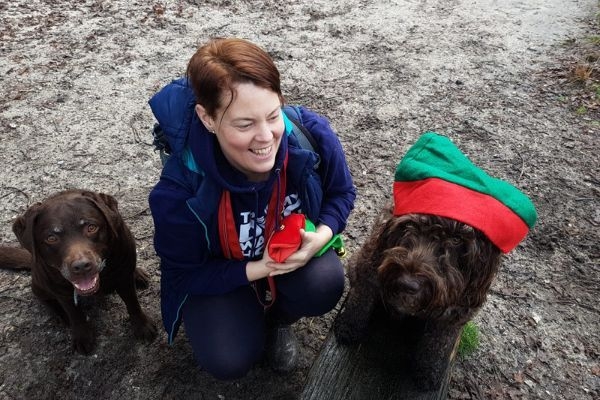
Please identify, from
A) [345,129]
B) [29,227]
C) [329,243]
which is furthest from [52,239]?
[345,129]

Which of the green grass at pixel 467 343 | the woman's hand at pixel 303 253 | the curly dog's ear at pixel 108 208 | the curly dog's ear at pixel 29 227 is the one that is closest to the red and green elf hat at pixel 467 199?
the woman's hand at pixel 303 253

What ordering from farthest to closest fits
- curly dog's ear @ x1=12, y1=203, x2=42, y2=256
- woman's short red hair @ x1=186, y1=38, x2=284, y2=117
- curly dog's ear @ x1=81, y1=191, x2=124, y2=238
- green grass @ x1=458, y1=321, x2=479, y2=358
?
green grass @ x1=458, y1=321, x2=479, y2=358 → curly dog's ear @ x1=81, y1=191, x2=124, y2=238 → curly dog's ear @ x1=12, y1=203, x2=42, y2=256 → woman's short red hair @ x1=186, y1=38, x2=284, y2=117

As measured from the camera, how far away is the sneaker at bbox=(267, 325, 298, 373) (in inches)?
118

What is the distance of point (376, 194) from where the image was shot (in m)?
4.25

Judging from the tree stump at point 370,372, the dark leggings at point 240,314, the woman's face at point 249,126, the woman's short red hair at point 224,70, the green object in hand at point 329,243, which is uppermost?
the woman's short red hair at point 224,70

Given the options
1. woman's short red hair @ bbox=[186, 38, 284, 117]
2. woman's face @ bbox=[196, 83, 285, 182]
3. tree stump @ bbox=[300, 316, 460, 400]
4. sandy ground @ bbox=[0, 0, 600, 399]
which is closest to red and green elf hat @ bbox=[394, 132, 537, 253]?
woman's face @ bbox=[196, 83, 285, 182]

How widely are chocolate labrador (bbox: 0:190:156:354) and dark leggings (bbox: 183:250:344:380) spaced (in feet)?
1.79

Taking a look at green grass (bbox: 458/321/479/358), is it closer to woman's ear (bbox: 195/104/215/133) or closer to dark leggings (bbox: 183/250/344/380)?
dark leggings (bbox: 183/250/344/380)

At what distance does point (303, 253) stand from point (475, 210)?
908mm

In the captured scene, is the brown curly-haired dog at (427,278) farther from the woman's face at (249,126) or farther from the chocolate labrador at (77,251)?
the chocolate labrador at (77,251)

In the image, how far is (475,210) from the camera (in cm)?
201

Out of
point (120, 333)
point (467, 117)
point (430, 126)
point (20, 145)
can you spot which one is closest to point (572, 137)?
point (467, 117)

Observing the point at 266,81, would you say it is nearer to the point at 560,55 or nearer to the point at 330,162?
the point at 330,162

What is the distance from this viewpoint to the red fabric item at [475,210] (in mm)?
2012
